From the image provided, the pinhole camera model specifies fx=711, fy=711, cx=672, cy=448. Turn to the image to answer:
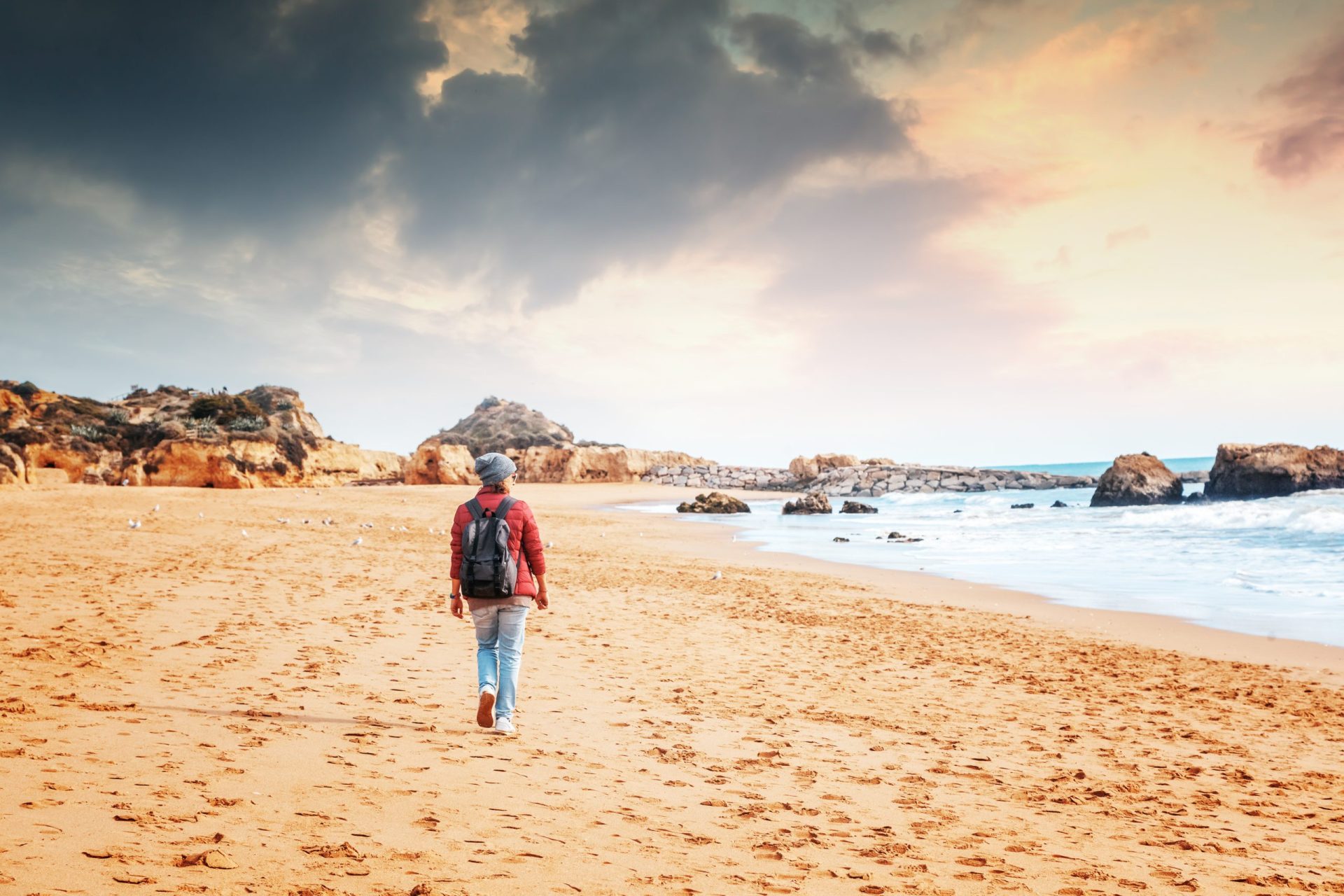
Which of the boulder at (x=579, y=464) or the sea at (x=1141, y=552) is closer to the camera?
the sea at (x=1141, y=552)

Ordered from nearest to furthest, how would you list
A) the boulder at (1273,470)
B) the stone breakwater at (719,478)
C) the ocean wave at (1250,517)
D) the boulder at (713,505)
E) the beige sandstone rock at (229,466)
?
1. the ocean wave at (1250,517)
2. the beige sandstone rock at (229,466)
3. the boulder at (1273,470)
4. the boulder at (713,505)
5. the stone breakwater at (719,478)

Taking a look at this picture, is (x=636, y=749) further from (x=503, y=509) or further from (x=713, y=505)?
(x=713, y=505)

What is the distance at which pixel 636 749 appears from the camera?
535 centimetres

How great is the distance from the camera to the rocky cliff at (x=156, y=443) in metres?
29.2

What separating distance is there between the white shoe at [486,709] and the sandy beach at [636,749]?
84 mm

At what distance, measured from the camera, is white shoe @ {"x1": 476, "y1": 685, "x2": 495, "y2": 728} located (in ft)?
17.6

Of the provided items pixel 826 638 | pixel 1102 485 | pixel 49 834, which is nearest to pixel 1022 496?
pixel 1102 485

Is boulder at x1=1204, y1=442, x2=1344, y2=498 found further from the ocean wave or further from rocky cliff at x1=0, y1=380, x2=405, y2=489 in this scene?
rocky cliff at x1=0, y1=380, x2=405, y2=489

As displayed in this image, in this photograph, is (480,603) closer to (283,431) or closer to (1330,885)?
(1330,885)

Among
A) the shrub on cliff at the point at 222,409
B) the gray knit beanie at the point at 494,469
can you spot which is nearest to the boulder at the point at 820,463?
the shrub on cliff at the point at 222,409

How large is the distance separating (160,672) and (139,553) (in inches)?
329

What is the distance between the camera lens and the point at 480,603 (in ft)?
18.1

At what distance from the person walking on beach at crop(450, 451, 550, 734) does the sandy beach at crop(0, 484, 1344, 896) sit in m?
0.38

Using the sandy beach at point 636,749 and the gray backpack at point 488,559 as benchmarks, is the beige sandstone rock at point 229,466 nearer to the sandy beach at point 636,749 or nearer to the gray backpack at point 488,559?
the sandy beach at point 636,749
